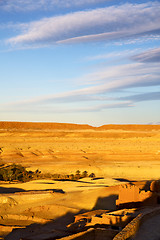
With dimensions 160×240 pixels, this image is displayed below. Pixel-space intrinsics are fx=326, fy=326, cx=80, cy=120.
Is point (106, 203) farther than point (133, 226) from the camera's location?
Yes

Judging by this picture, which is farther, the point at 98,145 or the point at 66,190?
the point at 98,145

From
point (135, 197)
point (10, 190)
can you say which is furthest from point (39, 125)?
point (135, 197)

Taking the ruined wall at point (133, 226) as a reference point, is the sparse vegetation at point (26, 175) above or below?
above

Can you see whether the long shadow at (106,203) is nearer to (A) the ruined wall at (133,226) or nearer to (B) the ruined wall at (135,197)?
(B) the ruined wall at (135,197)

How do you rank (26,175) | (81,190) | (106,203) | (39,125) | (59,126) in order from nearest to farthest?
(106,203), (81,190), (26,175), (39,125), (59,126)

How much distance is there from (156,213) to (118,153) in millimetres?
26551

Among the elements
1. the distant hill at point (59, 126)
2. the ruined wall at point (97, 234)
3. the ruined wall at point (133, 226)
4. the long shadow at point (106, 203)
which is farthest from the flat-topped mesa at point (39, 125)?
the ruined wall at point (97, 234)

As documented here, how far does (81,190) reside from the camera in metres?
21.8

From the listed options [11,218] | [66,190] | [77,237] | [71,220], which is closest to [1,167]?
[66,190]

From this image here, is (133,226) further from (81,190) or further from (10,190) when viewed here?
(10,190)

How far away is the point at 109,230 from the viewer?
1084 cm

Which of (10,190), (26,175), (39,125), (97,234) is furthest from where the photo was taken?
(39,125)

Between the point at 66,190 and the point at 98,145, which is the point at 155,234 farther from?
the point at 98,145

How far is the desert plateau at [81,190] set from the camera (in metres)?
12.3
